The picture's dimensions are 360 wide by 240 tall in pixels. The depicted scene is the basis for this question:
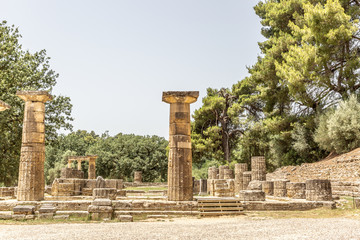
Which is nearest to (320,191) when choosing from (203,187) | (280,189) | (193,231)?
(280,189)

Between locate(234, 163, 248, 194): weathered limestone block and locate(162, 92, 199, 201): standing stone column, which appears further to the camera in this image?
locate(234, 163, 248, 194): weathered limestone block

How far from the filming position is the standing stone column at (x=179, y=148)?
12891 millimetres

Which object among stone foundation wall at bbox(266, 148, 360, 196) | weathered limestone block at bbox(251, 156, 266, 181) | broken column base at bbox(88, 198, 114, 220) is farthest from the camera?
weathered limestone block at bbox(251, 156, 266, 181)

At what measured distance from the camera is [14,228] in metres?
8.86

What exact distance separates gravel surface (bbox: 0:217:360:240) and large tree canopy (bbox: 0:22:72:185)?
46.5 ft

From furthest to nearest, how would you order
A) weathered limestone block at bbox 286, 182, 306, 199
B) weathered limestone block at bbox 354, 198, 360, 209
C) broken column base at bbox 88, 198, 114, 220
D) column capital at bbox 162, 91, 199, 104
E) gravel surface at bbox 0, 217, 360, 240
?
weathered limestone block at bbox 286, 182, 306, 199
column capital at bbox 162, 91, 199, 104
weathered limestone block at bbox 354, 198, 360, 209
broken column base at bbox 88, 198, 114, 220
gravel surface at bbox 0, 217, 360, 240

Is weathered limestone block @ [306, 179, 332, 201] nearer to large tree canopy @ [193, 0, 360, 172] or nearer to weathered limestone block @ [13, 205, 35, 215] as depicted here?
weathered limestone block @ [13, 205, 35, 215]

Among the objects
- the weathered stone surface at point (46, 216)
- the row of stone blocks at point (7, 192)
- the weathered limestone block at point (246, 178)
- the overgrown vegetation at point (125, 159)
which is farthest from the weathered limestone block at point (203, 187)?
the overgrown vegetation at point (125, 159)

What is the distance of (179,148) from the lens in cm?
1316

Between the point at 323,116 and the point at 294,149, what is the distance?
520cm

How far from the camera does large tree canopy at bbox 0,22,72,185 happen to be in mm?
21719

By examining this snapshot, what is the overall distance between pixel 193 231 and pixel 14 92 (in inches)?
705

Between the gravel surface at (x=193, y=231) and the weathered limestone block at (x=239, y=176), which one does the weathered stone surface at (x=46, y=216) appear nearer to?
the gravel surface at (x=193, y=231)

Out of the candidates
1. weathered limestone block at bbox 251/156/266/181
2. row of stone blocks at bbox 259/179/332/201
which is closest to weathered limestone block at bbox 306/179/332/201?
row of stone blocks at bbox 259/179/332/201
